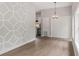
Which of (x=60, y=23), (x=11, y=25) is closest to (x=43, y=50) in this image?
(x=11, y=25)

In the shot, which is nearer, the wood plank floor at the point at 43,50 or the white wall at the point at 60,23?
the wood plank floor at the point at 43,50

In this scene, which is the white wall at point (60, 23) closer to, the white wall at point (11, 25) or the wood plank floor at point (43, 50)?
the wood plank floor at point (43, 50)

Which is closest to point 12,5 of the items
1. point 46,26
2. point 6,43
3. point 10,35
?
point 10,35

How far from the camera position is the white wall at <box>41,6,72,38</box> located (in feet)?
24.3

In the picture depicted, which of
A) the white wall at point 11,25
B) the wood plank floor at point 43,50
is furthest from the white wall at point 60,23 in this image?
the white wall at point 11,25

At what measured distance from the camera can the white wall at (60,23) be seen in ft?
24.3

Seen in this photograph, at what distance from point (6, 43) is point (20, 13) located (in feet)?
5.78

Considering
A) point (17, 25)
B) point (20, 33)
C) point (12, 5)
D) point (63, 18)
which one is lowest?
point (20, 33)

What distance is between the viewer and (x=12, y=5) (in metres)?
3.94

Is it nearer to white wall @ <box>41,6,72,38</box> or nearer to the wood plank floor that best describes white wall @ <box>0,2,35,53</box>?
the wood plank floor

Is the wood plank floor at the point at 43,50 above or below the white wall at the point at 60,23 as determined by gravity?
below

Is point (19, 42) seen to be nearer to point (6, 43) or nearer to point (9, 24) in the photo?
point (6, 43)

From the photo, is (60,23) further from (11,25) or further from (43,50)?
(11,25)

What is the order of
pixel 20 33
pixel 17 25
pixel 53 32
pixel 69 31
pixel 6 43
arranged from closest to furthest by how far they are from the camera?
pixel 6 43, pixel 17 25, pixel 20 33, pixel 69 31, pixel 53 32
